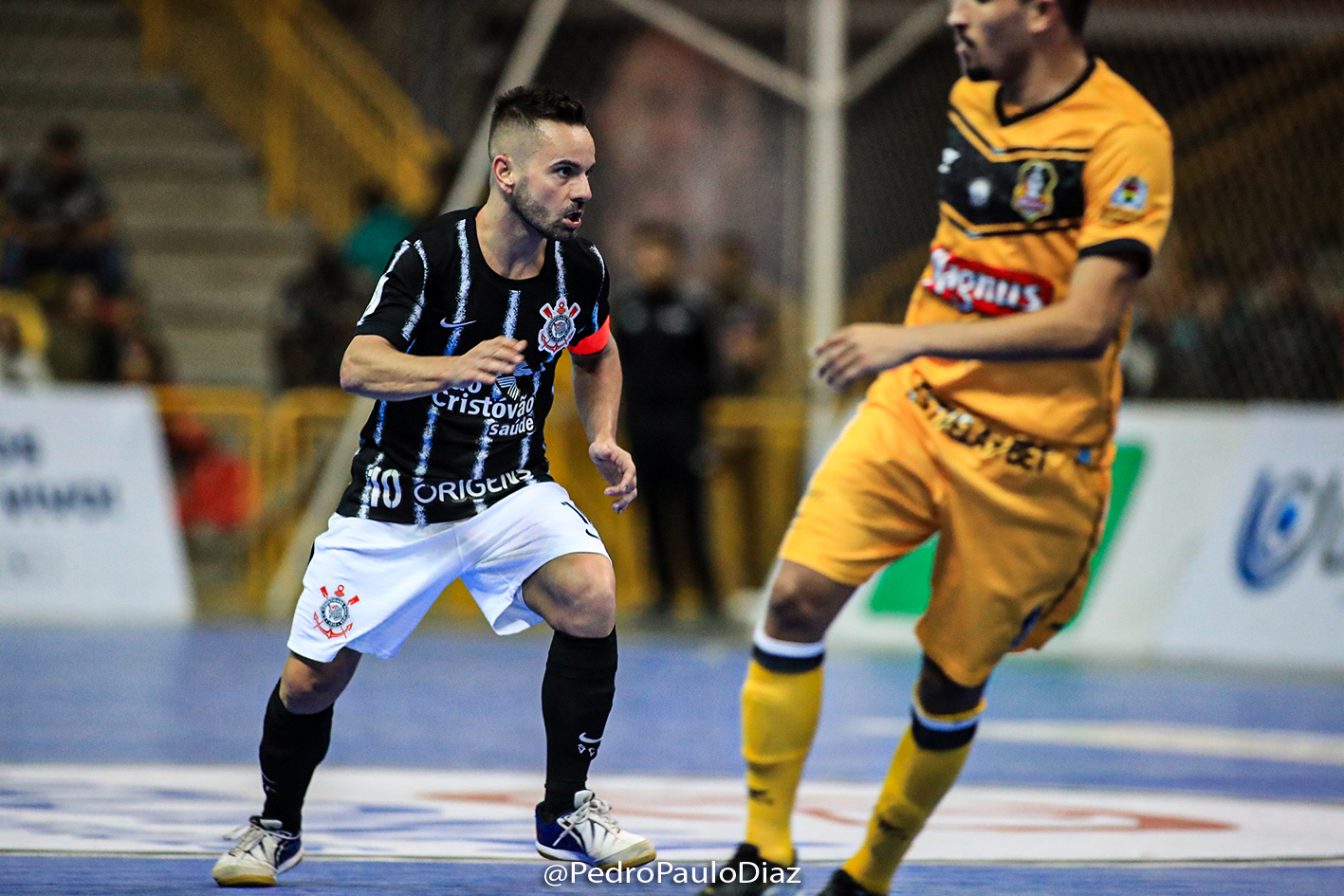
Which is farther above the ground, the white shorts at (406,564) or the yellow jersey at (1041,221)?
the yellow jersey at (1041,221)

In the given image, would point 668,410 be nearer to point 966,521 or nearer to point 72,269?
point 72,269

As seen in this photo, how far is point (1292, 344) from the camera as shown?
11.8 m

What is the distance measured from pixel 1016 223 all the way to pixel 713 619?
A: 7807 millimetres

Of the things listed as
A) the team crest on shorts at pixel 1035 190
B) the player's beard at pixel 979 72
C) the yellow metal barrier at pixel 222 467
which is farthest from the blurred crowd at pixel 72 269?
the team crest on shorts at pixel 1035 190

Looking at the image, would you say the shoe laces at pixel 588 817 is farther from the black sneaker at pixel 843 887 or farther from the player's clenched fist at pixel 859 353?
the player's clenched fist at pixel 859 353

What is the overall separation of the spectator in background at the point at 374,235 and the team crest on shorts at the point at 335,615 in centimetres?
985

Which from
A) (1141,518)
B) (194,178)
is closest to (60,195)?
(194,178)

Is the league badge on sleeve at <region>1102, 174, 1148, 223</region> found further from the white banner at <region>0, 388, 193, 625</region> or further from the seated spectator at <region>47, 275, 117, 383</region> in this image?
the seated spectator at <region>47, 275, 117, 383</region>

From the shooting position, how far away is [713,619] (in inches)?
460

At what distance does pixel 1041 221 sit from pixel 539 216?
44.7 inches

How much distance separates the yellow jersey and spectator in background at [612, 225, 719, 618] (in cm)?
744

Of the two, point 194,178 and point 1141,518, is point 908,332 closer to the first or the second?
point 1141,518

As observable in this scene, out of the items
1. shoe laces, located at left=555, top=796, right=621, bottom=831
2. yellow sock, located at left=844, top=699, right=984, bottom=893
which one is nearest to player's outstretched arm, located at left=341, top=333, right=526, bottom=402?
shoe laces, located at left=555, top=796, right=621, bottom=831

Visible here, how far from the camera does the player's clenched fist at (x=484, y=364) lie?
152 inches
